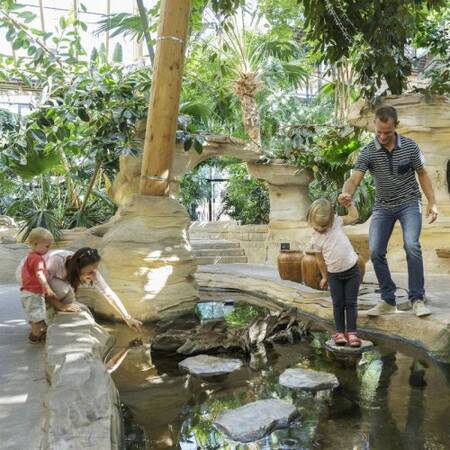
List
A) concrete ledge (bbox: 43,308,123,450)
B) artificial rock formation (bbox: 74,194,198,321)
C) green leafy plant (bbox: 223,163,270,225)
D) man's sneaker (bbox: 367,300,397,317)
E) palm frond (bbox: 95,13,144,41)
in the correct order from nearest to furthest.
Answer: concrete ledge (bbox: 43,308,123,450), man's sneaker (bbox: 367,300,397,317), artificial rock formation (bbox: 74,194,198,321), palm frond (bbox: 95,13,144,41), green leafy plant (bbox: 223,163,270,225)

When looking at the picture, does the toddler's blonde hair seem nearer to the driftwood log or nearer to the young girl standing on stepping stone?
the driftwood log

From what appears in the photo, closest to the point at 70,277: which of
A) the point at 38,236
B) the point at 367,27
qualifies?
the point at 38,236

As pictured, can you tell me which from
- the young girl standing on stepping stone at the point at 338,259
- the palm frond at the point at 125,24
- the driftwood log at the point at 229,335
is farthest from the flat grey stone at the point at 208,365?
the palm frond at the point at 125,24

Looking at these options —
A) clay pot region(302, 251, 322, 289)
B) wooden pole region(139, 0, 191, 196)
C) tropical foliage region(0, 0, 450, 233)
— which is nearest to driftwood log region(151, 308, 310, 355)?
clay pot region(302, 251, 322, 289)

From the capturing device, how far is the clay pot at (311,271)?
4.75 meters

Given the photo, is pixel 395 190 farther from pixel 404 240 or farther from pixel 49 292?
pixel 49 292

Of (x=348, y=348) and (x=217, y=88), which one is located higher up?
(x=217, y=88)

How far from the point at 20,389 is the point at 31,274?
1078 mm

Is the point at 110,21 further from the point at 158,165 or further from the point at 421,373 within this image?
the point at 421,373

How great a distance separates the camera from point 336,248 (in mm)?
2908

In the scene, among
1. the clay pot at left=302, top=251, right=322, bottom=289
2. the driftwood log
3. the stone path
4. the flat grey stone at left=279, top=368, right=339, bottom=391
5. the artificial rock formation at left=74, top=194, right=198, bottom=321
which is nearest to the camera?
the stone path

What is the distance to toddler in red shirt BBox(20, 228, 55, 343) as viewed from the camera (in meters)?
2.79

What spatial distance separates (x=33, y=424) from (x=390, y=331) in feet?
7.87

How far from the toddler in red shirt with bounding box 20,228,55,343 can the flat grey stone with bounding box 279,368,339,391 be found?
1402 mm
